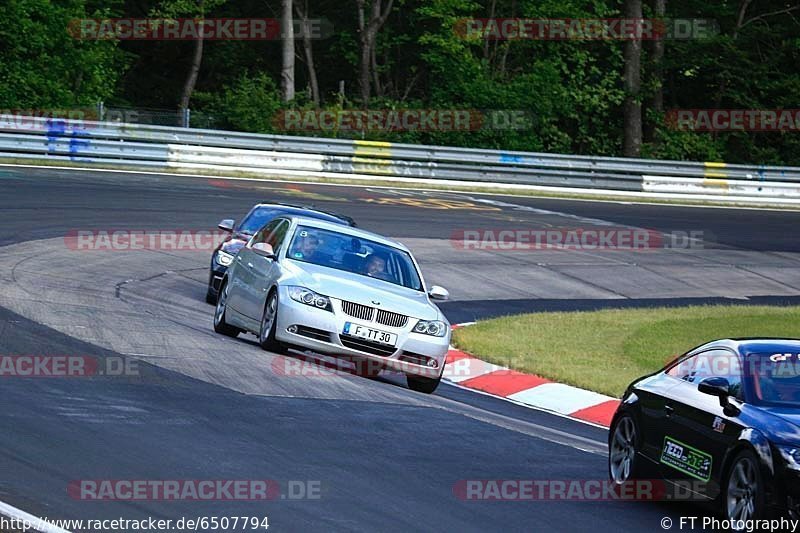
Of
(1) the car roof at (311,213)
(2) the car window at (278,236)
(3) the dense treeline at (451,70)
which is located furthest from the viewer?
(3) the dense treeline at (451,70)

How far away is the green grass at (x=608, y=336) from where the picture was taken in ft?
57.0

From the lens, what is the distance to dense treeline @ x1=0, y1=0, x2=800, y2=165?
43.1 m

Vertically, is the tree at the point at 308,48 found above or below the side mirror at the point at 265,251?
above

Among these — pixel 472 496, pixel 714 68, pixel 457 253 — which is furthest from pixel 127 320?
pixel 714 68

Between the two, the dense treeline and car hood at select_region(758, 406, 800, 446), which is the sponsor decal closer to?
car hood at select_region(758, 406, 800, 446)
